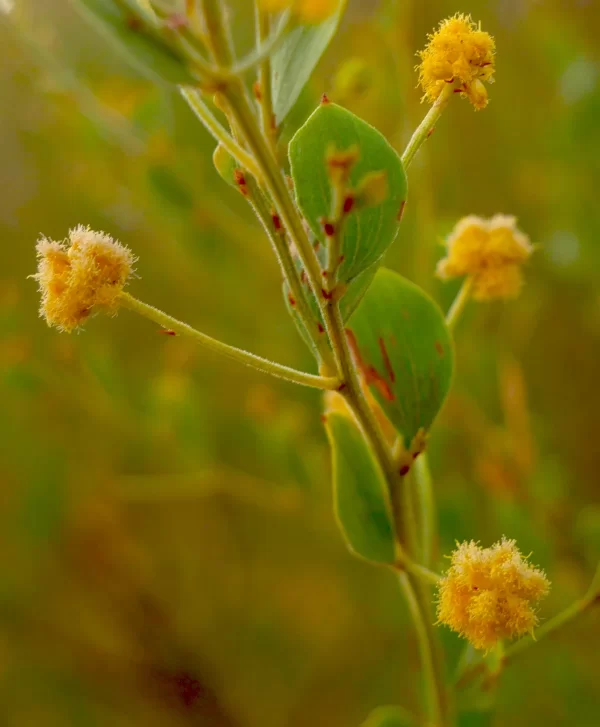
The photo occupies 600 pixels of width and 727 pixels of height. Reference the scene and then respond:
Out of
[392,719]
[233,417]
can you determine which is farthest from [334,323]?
[233,417]

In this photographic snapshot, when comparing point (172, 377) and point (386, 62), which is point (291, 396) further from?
point (386, 62)

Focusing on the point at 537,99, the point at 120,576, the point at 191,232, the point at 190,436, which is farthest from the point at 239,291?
the point at 537,99

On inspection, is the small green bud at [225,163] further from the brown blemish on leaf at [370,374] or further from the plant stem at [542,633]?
the plant stem at [542,633]

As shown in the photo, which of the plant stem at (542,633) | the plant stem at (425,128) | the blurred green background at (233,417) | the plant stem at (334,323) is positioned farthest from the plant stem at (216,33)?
the blurred green background at (233,417)

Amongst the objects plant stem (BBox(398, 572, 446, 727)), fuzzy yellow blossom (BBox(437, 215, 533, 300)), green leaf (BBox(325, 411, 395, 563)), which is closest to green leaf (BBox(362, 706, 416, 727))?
plant stem (BBox(398, 572, 446, 727))

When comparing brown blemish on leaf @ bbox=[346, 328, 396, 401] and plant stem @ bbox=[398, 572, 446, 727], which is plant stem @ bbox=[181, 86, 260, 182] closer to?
brown blemish on leaf @ bbox=[346, 328, 396, 401]
